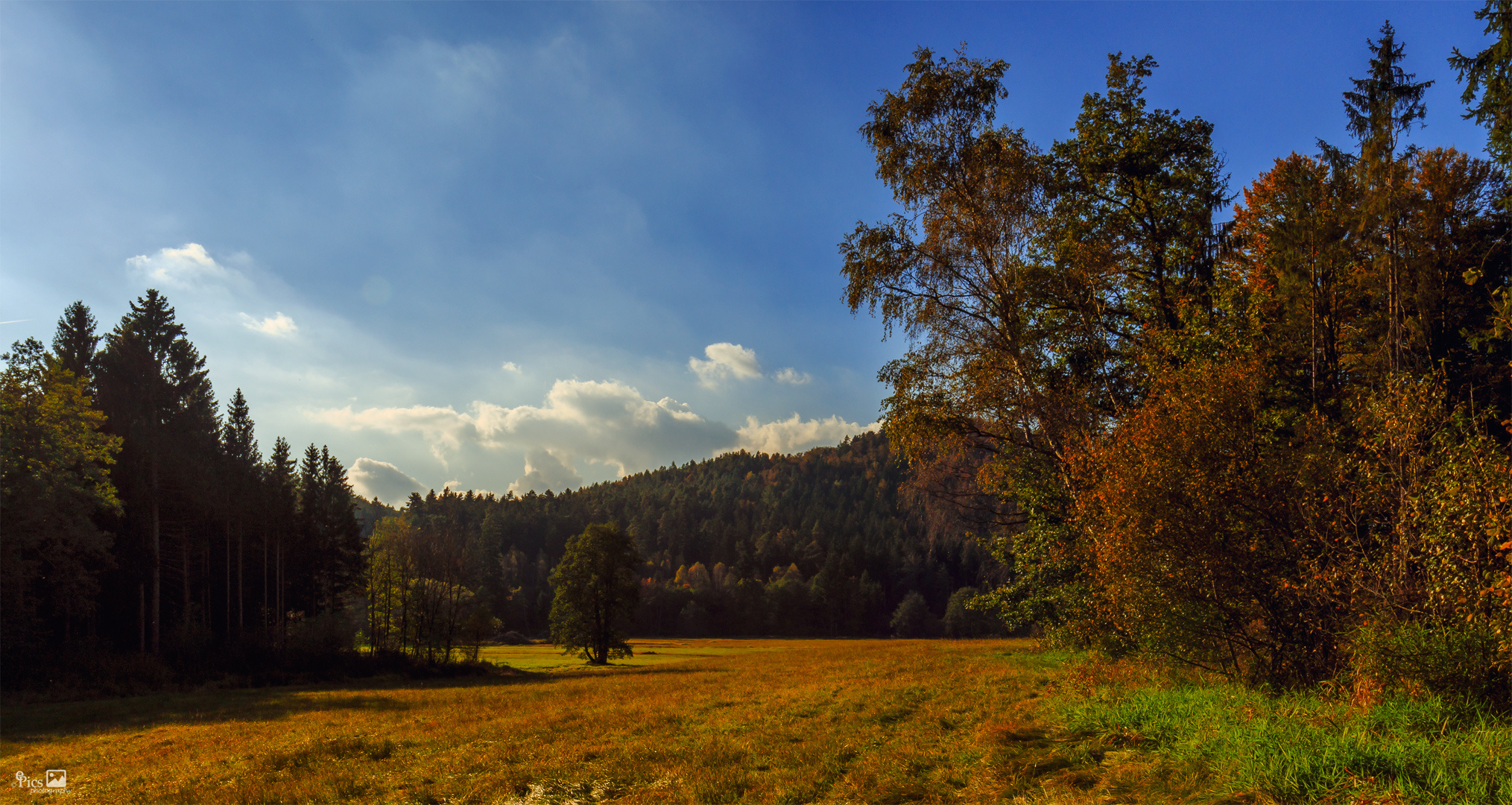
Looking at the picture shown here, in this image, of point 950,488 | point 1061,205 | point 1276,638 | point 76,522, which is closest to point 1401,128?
point 1061,205

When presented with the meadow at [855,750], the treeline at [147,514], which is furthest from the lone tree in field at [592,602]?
the meadow at [855,750]

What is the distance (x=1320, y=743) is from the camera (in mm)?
6332

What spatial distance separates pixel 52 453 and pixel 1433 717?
141ft

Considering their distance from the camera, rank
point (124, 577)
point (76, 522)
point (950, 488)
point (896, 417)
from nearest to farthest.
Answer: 1. point (896, 417)
2. point (950, 488)
3. point (76, 522)
4. point (124, 577)

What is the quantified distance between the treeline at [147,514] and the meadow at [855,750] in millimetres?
15815

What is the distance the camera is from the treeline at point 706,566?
50781 mm

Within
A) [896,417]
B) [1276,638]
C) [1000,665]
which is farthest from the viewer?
[1000,665]

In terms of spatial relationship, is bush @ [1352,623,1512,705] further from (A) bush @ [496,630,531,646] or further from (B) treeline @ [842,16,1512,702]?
(A) bush @ [496,630,531,646]

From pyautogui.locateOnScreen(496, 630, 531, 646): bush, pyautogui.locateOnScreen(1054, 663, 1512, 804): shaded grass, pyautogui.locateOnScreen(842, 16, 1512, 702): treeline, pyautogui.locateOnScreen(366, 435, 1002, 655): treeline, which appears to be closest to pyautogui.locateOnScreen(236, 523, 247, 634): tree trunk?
pyautogui.locateOnScreen(366, 435, 1002, 655): treeline

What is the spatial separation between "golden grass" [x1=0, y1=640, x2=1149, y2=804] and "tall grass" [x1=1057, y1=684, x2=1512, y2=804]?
3.49 ft

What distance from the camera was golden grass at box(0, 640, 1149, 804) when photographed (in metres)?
7.82

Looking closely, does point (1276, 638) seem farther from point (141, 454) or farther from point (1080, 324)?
point (141, 454)

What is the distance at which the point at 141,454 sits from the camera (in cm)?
3894

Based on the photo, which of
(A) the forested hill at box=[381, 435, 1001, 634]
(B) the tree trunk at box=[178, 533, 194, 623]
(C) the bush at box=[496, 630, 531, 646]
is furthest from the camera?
(A) the forested hill at box=[381, 435, 1001, 634]
